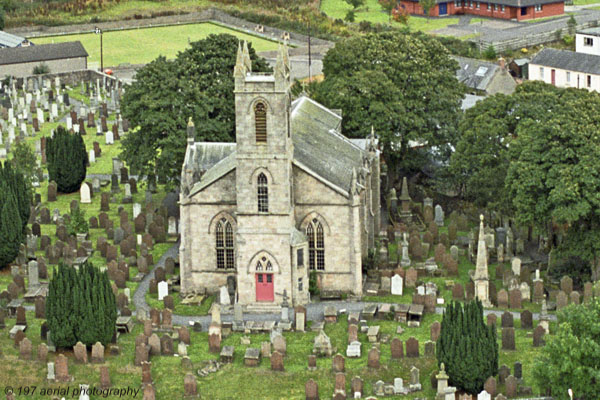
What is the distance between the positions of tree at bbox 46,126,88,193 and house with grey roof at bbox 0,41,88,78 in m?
30.2

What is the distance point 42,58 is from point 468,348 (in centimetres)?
6625

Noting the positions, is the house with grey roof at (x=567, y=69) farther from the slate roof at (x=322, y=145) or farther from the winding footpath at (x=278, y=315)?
the winding footpath at (x=278, y=315)

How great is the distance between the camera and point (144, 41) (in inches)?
5037

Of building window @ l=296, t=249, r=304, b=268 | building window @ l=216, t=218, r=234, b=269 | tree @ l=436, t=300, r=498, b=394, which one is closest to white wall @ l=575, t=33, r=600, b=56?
building window @ l=216, t=218, r=234, b=269

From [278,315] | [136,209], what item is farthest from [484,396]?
[136,209]

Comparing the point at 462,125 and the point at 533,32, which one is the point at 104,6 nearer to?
the point at 533,32

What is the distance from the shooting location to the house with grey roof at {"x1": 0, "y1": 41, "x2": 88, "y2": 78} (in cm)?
10981

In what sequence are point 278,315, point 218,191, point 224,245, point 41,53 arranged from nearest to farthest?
point 278,315 < point 218,191 < point 224,245 < point 41,53

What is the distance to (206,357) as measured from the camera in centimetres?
5716

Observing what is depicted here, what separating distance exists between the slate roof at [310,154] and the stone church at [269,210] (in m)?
0.09

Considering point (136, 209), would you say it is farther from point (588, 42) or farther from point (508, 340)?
point (588, 42)

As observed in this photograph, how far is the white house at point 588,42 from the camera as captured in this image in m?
109

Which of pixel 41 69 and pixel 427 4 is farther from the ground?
pixel 427 4

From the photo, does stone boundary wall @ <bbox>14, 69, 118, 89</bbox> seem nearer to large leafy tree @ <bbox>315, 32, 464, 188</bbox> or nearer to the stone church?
large leafy tree @ <bbox>315, 32, 464, 188</bbox>
